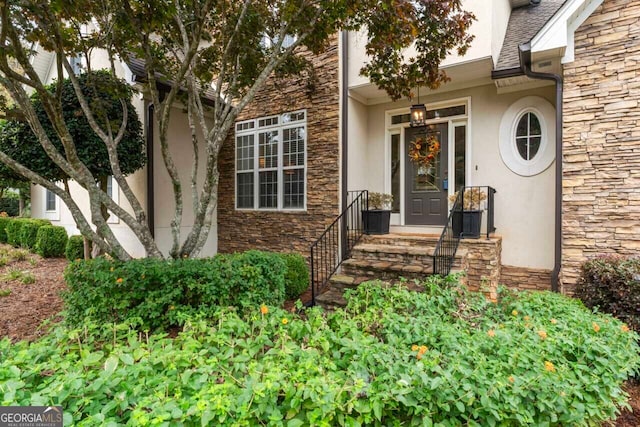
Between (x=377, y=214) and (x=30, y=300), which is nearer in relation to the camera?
(x=30, y=300)

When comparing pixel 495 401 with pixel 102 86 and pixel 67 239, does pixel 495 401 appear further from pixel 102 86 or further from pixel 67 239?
pixel 67 239

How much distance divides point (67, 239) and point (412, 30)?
9481mm

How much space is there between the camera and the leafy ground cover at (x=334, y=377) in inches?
64.2

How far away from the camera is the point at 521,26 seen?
6.75 meters

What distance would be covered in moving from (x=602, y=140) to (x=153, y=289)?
6235 mm

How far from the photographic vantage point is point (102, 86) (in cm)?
541

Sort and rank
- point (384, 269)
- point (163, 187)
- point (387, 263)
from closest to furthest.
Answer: point (384, 269)
point (387, 263)
point (163, 187)

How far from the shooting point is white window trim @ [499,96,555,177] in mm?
5812

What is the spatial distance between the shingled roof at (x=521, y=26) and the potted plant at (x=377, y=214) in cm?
296

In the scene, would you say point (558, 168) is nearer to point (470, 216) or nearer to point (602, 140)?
point (602, 140)

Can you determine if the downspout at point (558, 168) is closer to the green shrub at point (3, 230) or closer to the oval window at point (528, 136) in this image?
the oval window at point (528, 136)

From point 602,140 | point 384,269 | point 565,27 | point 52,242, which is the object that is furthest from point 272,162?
point 52,242

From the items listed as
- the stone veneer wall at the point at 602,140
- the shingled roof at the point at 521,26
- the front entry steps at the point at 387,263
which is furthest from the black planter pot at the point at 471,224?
the shingled roof at the point at 521,26

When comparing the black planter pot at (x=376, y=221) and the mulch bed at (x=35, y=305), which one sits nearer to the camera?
the mulch bed at (x=35, y=305)
